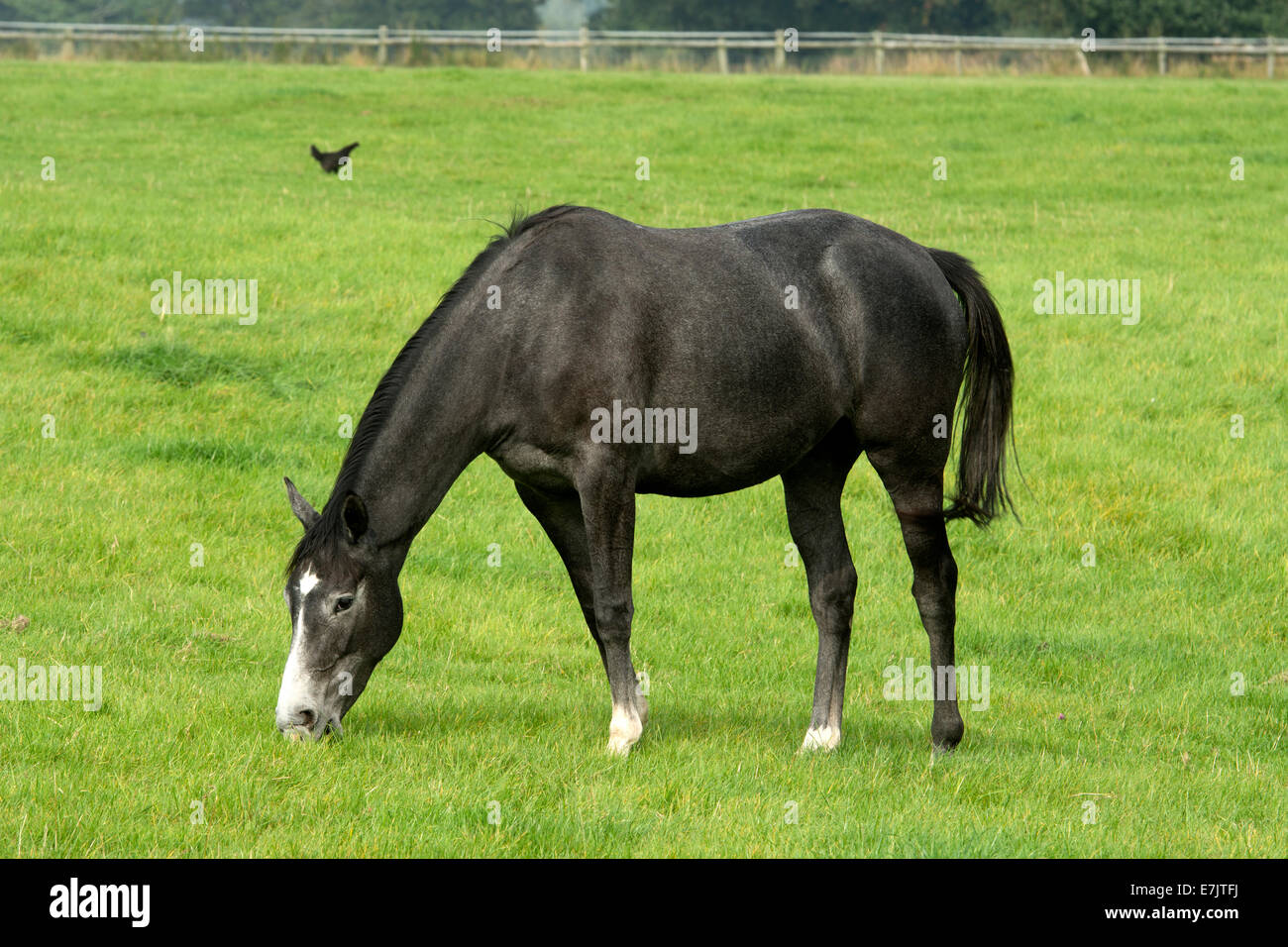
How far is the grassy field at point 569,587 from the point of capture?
5.84m

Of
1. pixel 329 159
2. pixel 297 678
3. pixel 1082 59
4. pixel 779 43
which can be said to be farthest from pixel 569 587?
pixel 1082 59

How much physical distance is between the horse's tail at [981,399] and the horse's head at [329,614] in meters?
Result: 3.18

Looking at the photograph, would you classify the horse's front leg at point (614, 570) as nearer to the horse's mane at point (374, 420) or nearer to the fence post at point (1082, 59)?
the horse's mane at point (374, 420)

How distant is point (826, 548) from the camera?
291 inches

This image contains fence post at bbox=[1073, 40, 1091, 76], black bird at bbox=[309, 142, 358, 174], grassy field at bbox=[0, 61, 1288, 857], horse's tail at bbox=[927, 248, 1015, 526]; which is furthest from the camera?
fence post at bbox=[1073, 40, 1091, 76]

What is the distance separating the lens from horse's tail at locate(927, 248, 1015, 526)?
7641mm

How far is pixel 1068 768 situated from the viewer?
6695 mm

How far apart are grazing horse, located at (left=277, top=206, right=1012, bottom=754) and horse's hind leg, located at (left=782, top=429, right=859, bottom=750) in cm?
1

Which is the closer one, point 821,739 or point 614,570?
point 614,570

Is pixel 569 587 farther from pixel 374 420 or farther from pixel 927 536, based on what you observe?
pixel 374 420

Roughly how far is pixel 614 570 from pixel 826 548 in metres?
1.38

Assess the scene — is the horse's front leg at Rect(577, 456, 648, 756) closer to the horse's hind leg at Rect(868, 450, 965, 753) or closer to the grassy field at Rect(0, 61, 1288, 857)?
the grassy field at Rect(0, 61, 1288, 857)

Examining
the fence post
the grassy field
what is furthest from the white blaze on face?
the fence post

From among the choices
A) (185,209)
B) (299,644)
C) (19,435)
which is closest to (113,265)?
(185,209)
